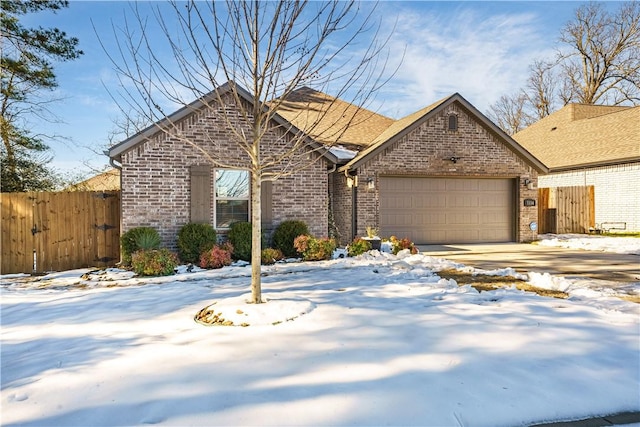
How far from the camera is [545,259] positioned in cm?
917

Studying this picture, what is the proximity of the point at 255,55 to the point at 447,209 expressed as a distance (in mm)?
9557

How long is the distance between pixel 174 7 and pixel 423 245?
978 centimetres

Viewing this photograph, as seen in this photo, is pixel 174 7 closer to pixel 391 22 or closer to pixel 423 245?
pixel 391 22

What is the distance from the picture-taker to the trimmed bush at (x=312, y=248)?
365 inches

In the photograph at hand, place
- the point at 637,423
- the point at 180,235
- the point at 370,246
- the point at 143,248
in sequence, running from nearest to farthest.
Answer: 1. the point at 637,423
2. the point at 143,248
3. the point at 180,235
4. the point at 370,246

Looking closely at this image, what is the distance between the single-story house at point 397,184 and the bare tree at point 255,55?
12.4ft

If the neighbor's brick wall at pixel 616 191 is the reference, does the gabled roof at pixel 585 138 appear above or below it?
above

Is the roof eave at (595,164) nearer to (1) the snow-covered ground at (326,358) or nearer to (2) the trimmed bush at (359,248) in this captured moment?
(2) the trimmed bush at (359,248)

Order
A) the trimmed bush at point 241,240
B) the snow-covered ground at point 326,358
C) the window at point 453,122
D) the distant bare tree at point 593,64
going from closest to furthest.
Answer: the snow-covered ground at point 326,358 < the trimmed bush at point 241,240 < the window at point 453,122 < the distant bare tree at point 593,64

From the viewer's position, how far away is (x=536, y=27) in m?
13.2

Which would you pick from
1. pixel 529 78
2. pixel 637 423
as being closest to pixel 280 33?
pixel 637 423

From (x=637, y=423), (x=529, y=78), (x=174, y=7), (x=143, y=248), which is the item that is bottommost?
(x=637, y=423)

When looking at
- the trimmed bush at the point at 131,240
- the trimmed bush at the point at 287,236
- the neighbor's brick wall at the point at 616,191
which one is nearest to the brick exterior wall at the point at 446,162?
the trimmed bush at the point at 287,236

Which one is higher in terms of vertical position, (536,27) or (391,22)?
(536,27)
